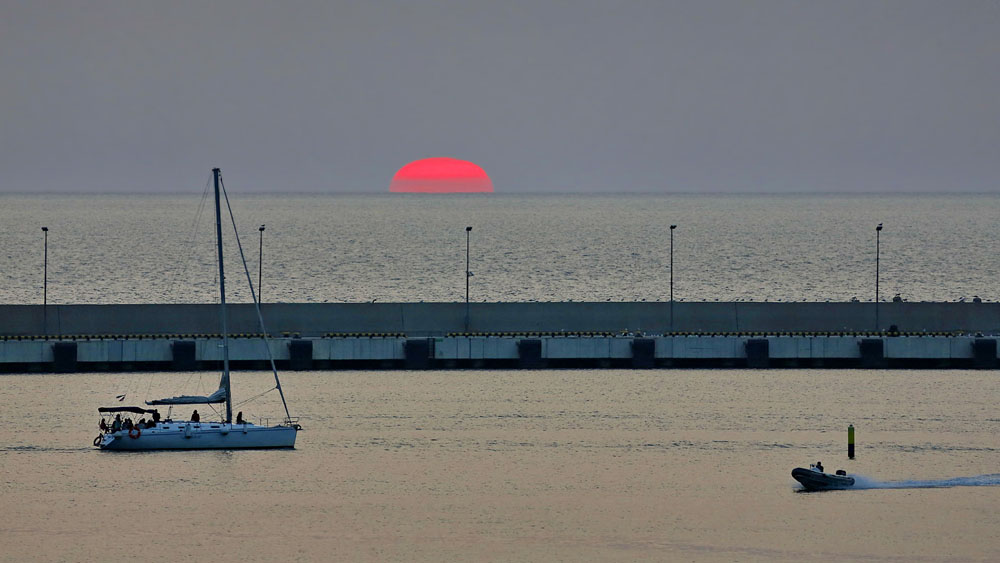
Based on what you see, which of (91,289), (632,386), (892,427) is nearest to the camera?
(892,427)

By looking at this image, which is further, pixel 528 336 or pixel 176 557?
pixel 528 336

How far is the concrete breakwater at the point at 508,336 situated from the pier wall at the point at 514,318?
0.21ft

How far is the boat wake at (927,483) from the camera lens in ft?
189

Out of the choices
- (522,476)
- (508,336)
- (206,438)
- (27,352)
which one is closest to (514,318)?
(508,336)

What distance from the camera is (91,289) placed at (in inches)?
5684

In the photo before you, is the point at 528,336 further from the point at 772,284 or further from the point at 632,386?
the point at 772,284

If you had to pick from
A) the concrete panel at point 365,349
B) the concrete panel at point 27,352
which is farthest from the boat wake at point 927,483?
the concrete panel at point 27,352

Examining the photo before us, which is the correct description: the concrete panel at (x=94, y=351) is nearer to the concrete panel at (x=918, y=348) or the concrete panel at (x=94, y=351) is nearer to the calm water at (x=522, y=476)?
the calm water at (x=522, y=476)

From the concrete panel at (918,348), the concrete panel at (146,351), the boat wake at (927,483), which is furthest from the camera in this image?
the concrete panel at (918,348)

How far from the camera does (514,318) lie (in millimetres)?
90938

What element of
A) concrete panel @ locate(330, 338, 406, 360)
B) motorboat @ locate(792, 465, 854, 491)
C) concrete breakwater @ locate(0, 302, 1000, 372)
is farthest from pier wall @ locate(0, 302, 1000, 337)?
motorboat @ locate(792, 465, 854, 491)

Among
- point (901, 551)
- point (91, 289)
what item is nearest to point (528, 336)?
point (901, 551)

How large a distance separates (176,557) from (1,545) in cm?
629

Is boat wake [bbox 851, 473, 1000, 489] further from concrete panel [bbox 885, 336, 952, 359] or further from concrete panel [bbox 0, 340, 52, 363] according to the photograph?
concrete panel [bbox 0, 340, 52, 363]
